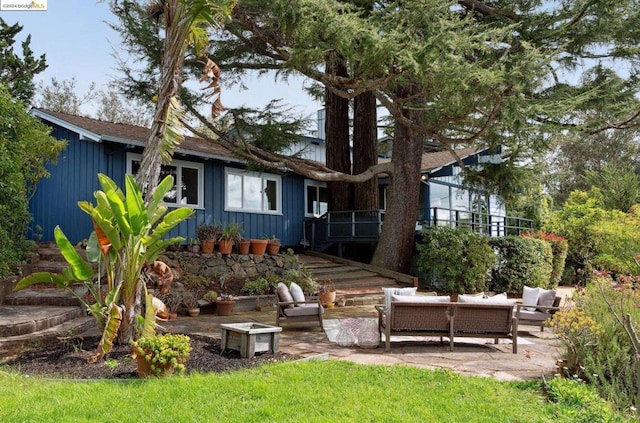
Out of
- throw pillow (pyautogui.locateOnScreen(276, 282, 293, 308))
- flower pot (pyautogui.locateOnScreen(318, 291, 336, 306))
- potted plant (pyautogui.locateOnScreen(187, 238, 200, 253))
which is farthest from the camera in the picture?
potted plant (pyautogui.locateOnScreen(187, 238, 200, 253))

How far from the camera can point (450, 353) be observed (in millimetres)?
7492

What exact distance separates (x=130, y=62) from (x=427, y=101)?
8.41 metres

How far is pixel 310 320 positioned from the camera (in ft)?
30.5

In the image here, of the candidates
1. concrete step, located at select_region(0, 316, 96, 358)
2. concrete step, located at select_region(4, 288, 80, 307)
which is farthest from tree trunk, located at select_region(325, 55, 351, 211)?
concrete step, located at select_region(0, 316, 96, 358)

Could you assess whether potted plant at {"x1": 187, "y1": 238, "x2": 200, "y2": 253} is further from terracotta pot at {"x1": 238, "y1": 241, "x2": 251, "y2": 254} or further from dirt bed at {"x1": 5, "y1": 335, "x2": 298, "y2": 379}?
dirt bed at {"x1": 5, "y1": 335, "x2": 298, "y2": 379}

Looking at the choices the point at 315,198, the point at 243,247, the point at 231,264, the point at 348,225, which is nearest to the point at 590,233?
the point at 348,225

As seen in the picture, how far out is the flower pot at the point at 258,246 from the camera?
15461 mm

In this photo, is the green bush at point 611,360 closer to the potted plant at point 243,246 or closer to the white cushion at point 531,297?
the white cushion at point 531,297

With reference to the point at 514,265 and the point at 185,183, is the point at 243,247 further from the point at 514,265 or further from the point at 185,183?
the point at 514,265

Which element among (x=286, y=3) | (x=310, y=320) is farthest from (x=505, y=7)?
(x=310, y=320)

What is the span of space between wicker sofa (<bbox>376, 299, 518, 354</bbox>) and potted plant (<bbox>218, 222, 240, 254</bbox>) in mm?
7837

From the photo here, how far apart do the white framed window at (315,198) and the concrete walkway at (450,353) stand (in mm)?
10427

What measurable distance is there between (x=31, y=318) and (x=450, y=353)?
20.4ft

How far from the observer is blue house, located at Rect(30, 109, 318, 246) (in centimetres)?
1381
